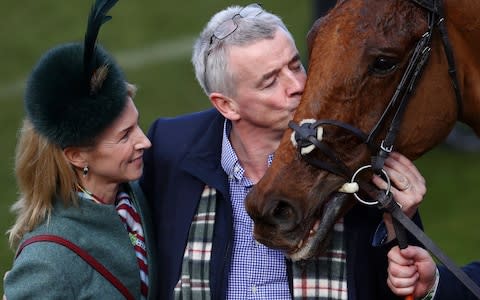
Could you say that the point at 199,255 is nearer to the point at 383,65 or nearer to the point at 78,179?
the point at 78,179

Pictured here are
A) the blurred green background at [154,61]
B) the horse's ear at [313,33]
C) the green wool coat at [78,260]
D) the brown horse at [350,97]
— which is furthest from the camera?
the blurred green background at [154,61]

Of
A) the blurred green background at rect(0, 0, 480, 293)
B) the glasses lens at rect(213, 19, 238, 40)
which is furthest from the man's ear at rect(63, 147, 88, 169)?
the blurred green background at rect(0, 0, 480, 293)

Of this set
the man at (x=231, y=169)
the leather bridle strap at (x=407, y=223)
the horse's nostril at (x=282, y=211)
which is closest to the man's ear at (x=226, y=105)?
the man at (x=231, y=169)

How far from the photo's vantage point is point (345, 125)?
3295 mm

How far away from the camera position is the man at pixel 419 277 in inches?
136

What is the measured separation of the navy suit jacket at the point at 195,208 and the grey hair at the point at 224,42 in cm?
23

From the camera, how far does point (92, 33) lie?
12.0ft

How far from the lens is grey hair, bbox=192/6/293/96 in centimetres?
376

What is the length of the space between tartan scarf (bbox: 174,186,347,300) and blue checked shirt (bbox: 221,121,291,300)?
0.28 feet

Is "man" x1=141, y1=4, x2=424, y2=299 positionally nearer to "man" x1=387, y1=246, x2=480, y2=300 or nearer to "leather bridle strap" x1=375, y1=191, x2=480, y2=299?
"man" x1=387, y1=246, x2=480, y2=300

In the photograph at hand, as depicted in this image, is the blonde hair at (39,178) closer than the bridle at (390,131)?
No

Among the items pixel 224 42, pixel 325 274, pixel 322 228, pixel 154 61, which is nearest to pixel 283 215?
pixel 322 228

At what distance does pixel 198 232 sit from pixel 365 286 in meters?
0.64

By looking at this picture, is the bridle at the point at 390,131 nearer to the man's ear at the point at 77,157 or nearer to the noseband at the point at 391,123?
the noseband at the point at 391,123
